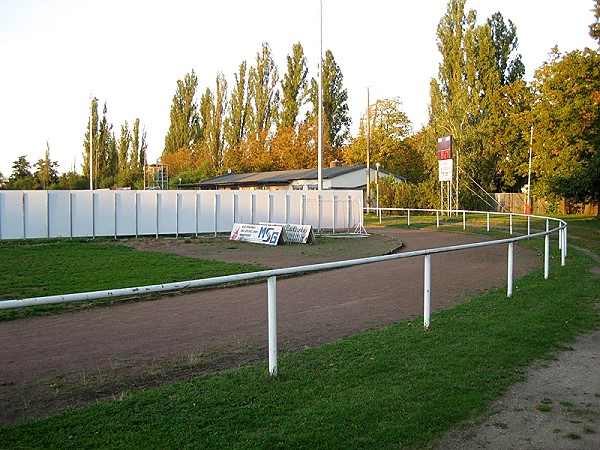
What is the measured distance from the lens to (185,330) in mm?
8664

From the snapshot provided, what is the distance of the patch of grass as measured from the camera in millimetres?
12528

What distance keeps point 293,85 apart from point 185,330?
64.4 metres

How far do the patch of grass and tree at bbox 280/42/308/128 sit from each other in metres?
49.5

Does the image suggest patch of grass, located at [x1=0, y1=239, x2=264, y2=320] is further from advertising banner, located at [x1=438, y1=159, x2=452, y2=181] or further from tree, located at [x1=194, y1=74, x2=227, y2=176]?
tree, located at [x1=194, y1=74, x2=227, y2=176]

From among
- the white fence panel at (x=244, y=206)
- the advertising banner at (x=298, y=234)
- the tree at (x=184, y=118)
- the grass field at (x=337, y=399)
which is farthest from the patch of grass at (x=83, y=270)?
the tree at (x=184, y=118)

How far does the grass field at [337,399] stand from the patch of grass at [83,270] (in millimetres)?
6260

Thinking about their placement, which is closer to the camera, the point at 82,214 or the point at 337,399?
the point at 337,399

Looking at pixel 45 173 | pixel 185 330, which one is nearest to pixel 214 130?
pixel 45 173

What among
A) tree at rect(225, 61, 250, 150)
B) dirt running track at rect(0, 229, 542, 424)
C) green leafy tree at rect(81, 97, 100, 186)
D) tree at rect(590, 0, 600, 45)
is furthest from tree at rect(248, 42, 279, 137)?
dirt running track at rect(0, 229, 542, 424)

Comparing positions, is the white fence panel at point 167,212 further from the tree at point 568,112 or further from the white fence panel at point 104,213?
the tree at point 568,112

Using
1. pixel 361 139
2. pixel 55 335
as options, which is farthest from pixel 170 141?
pixel 55 335

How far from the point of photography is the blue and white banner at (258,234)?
83.4ft

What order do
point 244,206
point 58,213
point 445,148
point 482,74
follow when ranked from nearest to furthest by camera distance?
point 58,213
point 244,206
point 445,148
point 482,74

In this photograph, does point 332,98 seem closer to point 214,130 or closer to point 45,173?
point 214,130
